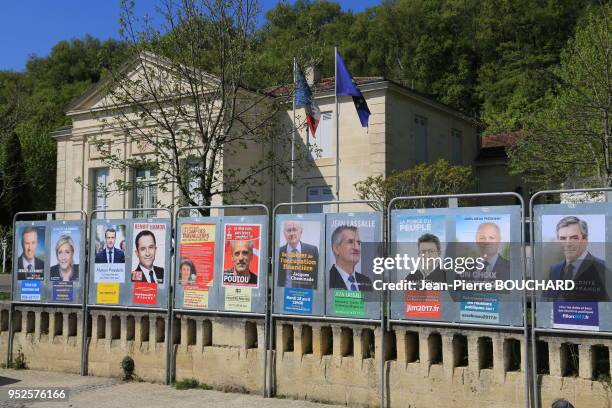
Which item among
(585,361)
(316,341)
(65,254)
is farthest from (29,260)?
(585,361)

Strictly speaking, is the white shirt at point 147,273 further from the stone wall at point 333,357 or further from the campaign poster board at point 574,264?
the campaign poster board at point 574,264

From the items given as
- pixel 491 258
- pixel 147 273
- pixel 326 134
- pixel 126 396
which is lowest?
pixel 126 396

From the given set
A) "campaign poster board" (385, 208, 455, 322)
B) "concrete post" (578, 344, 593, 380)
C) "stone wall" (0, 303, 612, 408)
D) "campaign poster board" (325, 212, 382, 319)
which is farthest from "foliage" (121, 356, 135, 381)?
"concrete post" (578, 344, 593, 380)

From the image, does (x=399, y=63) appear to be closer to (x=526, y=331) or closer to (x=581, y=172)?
(x=581, y=172)

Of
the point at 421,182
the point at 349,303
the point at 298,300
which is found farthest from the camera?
the point at 421,182

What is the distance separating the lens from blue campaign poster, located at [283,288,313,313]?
951 cm

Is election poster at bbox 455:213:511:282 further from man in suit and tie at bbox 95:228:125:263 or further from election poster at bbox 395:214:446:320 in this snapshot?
man in suit and tie at bbox 95:228:125:263

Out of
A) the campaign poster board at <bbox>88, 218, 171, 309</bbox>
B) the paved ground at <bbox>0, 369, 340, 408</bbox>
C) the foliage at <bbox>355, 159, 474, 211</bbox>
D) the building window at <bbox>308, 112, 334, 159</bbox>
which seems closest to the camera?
the paved ground at <bbox>0, 369, 340, 408</bbox>

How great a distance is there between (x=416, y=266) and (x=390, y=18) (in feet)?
207

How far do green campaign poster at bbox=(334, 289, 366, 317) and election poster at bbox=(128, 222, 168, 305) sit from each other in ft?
10.1

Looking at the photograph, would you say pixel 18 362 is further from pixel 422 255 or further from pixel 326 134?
pixel 326 134

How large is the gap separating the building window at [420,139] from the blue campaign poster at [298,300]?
77.2ft

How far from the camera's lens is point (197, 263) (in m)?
10.5

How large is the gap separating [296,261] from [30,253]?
5.62m
